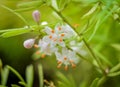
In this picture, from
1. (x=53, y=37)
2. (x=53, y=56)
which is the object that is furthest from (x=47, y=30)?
(x=53, y=56)

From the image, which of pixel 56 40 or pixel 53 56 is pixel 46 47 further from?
pixel 53 56

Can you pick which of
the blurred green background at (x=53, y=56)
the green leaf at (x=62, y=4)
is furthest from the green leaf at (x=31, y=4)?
the blurred green background at (x=53, y=56)

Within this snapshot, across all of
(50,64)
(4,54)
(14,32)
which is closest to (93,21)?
(14,32)

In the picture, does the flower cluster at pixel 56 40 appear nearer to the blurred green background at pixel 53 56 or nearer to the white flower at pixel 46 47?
the white flower at pixel 46 47

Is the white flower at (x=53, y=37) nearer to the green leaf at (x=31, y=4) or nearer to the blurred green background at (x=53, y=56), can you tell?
the green leaf at (x=31, y=4)

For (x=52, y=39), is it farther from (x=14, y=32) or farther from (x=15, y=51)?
(x=15, y=51)

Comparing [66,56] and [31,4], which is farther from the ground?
[31,4]

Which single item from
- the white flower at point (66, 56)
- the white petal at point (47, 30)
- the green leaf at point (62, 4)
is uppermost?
the green leaf at point (62, 4)

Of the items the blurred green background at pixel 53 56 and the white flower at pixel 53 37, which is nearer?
the white flower at pixel 53 37

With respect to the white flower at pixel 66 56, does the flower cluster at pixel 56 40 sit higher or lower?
higher

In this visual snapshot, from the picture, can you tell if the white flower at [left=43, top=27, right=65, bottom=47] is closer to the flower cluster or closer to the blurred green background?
the flower cluster

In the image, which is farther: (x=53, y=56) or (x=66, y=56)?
(x=53, y=56)

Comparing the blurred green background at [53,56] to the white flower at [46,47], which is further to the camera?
the blurred green background at [53,56]
